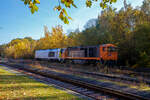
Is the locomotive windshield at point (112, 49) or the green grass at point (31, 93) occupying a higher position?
the locomotive windshield at point (112, 49)

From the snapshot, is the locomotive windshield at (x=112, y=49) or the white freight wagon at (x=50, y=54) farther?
the white freight wagon at (x=50, y=54)

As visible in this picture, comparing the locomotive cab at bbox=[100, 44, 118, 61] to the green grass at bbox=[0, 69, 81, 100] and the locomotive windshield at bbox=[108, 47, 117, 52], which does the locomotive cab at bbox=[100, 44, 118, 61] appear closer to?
the locomotive windshield at bbox=[108, 47, 117, 52]

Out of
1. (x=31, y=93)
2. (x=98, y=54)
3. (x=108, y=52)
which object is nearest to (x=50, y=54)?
(x=98, y=54)

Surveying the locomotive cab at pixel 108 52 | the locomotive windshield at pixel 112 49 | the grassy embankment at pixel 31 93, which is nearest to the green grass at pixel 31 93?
the grassy embankment at pixel 31 93

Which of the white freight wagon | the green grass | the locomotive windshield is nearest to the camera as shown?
the green grass

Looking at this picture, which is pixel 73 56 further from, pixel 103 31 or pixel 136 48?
pixel 136 48

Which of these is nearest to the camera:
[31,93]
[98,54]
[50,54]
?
[31,93]

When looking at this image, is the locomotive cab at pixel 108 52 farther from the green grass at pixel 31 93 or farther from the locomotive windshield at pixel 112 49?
the green grass at pixel 31 93

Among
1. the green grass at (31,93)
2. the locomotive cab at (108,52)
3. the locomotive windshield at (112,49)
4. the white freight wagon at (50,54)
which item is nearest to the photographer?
the green grass at (31,93)

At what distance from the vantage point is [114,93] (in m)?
7.36

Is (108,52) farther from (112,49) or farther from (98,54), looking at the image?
(98,54)

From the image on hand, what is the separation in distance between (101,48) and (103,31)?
7.31m

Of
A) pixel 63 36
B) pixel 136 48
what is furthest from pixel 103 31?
pixel 63 36

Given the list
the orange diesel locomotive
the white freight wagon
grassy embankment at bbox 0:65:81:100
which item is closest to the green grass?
grassy embankment at bbox 0:65:81:100
